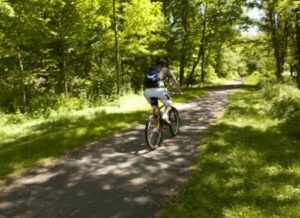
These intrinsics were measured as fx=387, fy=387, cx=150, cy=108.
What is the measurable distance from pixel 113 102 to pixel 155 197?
12.3m

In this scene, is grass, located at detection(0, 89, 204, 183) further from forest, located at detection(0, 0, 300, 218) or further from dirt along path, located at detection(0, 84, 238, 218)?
dirt along path, located at detection(0, 84, 238, 218)

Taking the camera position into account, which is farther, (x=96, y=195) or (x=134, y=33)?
(x=134, y=33)

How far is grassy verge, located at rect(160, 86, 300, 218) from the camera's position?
5879mm

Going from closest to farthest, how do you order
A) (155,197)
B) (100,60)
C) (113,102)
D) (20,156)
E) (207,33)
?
A: (155,197)
(20,156)
(113,102)
(100,60)
(207,33)

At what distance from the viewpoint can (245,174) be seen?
7.52 m

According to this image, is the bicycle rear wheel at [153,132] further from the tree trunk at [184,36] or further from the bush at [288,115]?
the tree trunk at [184,36]

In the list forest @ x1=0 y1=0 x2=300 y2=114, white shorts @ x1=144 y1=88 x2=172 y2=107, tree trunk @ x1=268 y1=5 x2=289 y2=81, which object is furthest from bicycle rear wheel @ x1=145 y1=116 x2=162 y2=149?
tree trunk @ x1=268 y1=5 x2=289 y2=81

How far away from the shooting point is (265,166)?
26.4 feet

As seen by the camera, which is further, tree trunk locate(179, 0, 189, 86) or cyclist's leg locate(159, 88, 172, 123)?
tree trunk locate(179, 0, 189, 86)

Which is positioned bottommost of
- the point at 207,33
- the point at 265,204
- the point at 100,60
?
the point at 265,204

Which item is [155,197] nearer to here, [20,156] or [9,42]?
[20,156]

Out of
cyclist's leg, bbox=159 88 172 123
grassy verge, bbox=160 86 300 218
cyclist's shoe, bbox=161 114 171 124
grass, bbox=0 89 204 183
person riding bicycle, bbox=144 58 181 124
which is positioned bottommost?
grassy verge, bbox=160 86 300 218

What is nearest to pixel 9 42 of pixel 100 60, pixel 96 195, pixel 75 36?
pixel 75 36

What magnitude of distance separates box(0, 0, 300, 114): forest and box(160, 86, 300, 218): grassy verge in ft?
21.7
